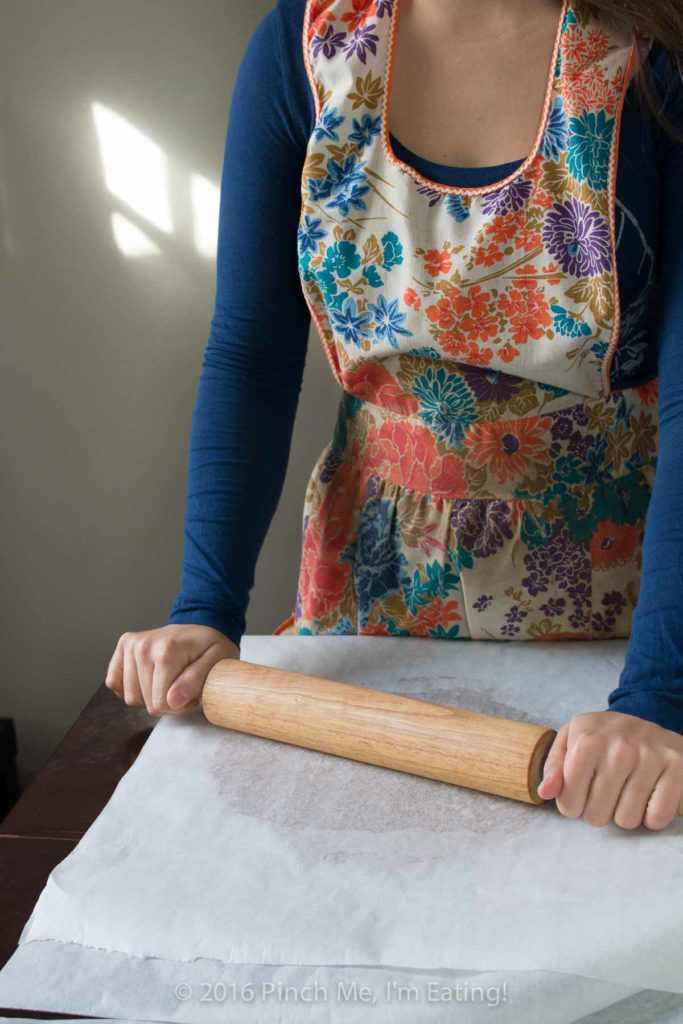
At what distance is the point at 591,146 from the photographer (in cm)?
78

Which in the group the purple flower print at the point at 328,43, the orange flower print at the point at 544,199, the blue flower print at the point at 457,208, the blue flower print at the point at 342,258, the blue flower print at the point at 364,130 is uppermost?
the purple flower print at the point at 328,43

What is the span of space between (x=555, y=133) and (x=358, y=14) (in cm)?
20

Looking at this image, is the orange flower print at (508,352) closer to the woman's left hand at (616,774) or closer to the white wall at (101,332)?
the woman's left hand at (616,774)

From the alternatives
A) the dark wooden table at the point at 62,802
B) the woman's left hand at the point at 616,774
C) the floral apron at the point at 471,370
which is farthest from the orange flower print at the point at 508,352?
the dark wooden table at the point at 62,802

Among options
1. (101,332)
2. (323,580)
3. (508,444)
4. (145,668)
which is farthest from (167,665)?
(101,332)

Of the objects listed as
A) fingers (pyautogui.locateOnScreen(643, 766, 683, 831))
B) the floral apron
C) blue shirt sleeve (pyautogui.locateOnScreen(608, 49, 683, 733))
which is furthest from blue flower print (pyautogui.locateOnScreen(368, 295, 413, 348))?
fingers (pyautogui.locateOnScreen(643, 766, 683, 831))

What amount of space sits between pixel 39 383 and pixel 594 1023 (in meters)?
1.19

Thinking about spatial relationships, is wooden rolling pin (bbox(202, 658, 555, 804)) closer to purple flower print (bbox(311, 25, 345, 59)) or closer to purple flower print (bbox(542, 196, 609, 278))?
purple flower print (bbox(542, 196, 609, 278))

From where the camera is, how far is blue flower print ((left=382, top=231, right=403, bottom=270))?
838 millimetres

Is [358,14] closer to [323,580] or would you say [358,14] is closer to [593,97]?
[593,97]

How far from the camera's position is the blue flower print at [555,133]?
31.2 inches

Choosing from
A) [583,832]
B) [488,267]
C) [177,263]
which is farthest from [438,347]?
[177,263]

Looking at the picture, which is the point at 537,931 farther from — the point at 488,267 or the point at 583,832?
the point at 488,267

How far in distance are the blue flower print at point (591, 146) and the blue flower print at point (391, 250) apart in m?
0.15
